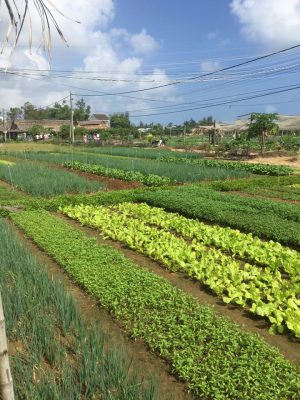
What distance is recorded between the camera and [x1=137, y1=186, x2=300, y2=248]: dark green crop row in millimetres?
8320

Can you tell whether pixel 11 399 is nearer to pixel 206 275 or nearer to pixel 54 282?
pixel 54 282

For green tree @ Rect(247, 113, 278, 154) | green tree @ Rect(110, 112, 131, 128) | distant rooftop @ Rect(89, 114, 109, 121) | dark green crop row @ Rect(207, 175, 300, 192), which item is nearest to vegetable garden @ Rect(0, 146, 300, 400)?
dark green crop row @ Rect(207, 175, 300, 192)

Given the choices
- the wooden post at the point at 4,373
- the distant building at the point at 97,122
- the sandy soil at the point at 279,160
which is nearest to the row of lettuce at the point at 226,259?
the wooden post at the point at 4,373

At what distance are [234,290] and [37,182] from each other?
1078 centimetres

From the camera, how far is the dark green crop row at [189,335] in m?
3.35

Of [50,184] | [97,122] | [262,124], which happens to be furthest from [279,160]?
[97,122]

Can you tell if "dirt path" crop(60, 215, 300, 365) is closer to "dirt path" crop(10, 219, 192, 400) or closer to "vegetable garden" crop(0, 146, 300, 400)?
"vegetable garden" crop(0, 146, 300, 400)

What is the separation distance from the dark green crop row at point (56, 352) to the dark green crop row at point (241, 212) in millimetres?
5038

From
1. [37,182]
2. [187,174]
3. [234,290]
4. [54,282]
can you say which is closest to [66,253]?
[54,282]

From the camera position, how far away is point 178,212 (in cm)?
1098

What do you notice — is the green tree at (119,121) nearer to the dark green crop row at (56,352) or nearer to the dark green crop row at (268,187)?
the dark green crop row at (268,187)

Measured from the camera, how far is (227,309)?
199 inches

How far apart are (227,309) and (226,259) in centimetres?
161

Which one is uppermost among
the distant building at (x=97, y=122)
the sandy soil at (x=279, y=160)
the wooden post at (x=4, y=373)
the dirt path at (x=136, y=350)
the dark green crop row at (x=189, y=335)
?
the distant building at (x=97, y=122)
